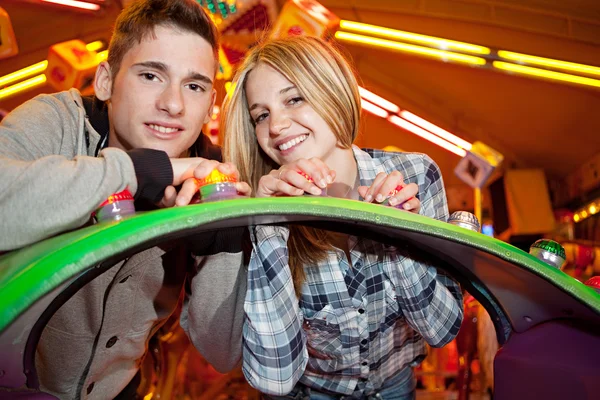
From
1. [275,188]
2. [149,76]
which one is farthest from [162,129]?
[275,188]

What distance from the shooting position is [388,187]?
3.28ft

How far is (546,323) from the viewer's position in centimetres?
89

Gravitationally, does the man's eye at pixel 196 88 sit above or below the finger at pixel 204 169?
above

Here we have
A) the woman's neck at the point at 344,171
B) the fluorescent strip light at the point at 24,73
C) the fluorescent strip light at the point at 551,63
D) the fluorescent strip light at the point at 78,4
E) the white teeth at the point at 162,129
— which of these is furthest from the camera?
the fluorescent strip light at the point at 551,63

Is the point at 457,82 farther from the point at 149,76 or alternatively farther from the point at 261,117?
the point at 149,76

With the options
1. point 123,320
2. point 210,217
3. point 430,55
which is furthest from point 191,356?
point 430,55

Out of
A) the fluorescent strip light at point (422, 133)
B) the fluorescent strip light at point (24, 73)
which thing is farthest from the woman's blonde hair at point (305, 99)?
the fluorescent strip light at point (422, 133)

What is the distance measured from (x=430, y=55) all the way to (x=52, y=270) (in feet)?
12.6

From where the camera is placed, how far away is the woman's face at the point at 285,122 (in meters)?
1.35

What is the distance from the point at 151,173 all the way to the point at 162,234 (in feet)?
0.77

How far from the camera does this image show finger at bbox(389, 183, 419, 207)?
0.99 metres

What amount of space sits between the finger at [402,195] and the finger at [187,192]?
1.17ft

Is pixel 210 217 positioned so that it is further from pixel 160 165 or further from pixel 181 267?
pixel 181 267

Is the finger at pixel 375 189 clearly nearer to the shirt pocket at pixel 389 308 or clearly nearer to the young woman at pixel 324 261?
the young woman at pixel 324 261
